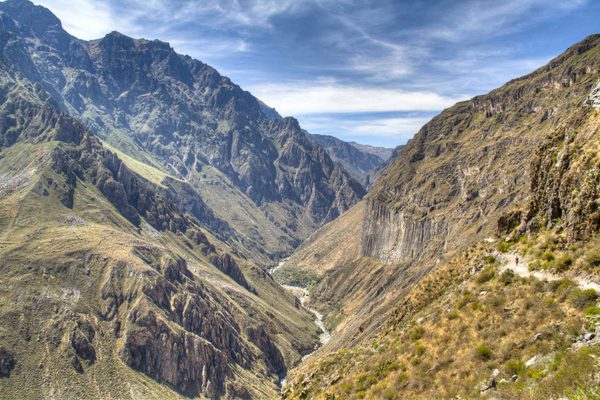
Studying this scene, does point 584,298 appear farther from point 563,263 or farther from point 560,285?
point 563,263

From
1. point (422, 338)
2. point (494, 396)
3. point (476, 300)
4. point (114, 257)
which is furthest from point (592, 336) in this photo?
point (114, 257)

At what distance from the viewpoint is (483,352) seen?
83.9 feet

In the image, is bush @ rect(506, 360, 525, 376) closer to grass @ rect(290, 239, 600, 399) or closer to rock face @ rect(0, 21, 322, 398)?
grass @ rect(290, 239, 600, 399)

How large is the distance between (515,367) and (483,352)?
137 inches

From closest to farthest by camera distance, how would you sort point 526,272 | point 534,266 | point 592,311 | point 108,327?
1. point 592,311
2. point 534,266
3. point 526,272
4. point 108,327

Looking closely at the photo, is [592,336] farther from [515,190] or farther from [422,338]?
[515,190]

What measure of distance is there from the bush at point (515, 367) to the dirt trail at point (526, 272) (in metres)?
5.67

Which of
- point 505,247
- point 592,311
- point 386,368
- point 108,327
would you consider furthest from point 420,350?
point 108,327

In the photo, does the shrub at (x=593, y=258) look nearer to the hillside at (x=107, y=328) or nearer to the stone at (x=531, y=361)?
the stone at (x=531, y=361)

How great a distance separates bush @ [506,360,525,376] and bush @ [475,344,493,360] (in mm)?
2712

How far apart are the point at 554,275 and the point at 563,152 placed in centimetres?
1119

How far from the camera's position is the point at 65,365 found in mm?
129000

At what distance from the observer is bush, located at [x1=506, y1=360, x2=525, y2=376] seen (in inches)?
859

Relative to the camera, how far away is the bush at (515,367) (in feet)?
71.6
